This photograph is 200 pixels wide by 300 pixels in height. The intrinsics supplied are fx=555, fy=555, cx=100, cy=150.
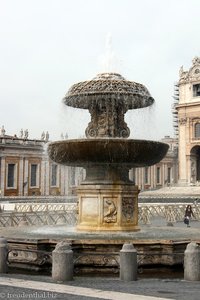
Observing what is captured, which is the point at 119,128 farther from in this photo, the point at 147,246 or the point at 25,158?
the point at 25,158

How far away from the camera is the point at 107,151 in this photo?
1350 centimetres

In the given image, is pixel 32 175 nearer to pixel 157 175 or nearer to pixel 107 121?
pixel 157 175

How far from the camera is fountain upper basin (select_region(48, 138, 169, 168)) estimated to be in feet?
43.7

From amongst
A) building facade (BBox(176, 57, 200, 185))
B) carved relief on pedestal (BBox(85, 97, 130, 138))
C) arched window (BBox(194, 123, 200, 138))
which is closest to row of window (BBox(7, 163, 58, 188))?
building facade (BBox(176, 57, 200, 185))

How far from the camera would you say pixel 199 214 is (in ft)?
105

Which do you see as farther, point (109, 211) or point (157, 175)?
point (157, 175)

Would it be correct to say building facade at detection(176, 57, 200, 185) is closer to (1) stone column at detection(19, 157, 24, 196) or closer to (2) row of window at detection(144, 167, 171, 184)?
(2) row of window at detection(144, 167, 171, 184)

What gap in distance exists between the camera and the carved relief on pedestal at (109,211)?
13906 millimetres

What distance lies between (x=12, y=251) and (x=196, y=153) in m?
67.5

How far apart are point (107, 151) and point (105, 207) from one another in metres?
1.48

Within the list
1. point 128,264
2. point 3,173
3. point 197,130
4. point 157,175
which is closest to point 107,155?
point 128,264

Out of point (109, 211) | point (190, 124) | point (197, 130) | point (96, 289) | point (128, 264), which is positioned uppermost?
point (190, 124)

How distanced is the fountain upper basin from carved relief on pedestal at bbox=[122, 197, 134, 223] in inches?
36.7

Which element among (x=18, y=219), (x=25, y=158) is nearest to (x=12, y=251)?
(x=18, y=219)
